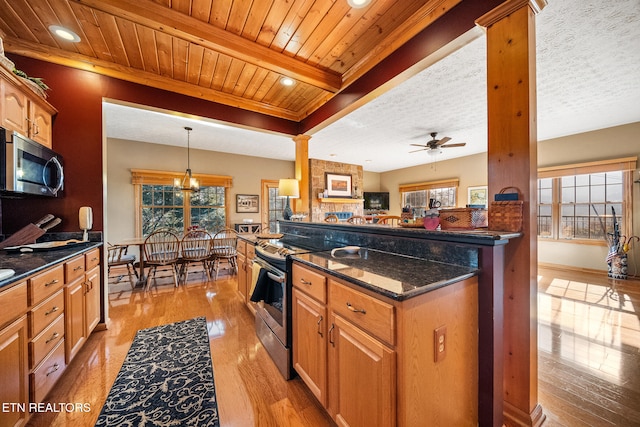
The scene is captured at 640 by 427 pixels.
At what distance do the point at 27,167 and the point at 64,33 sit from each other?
119 centimetres

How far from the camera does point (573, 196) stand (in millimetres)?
4766

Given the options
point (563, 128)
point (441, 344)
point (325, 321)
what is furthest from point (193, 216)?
point (563, 128)

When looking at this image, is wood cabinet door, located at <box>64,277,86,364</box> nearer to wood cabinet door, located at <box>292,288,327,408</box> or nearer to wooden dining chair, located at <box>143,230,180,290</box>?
wood cabinet door, located at <box>292,288,327,408</box>

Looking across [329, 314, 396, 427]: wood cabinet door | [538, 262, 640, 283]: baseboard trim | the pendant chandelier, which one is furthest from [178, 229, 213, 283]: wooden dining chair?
[538, 262, 640, 283]: baseboard trim

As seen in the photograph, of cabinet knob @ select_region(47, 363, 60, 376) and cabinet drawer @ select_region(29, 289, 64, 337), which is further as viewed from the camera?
→ cabinet knob @ select_region(47, 363, 60, 376)

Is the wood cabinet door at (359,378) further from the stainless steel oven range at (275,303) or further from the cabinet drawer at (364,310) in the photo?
the stainless steel oven range at (275,303)

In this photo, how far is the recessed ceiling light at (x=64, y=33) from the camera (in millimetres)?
1936

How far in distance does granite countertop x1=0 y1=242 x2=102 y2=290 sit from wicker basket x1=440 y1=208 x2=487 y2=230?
7.31 ft

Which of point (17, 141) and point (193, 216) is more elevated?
point (17, 141)

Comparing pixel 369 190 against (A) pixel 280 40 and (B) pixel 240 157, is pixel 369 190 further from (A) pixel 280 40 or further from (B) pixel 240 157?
(A) pixel 280 40

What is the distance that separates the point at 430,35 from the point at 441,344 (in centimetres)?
210

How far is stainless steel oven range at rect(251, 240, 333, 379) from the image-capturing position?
5.51 feet

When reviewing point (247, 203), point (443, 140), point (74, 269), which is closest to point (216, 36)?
point (74, 269)

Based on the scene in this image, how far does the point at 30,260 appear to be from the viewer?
1526mm
